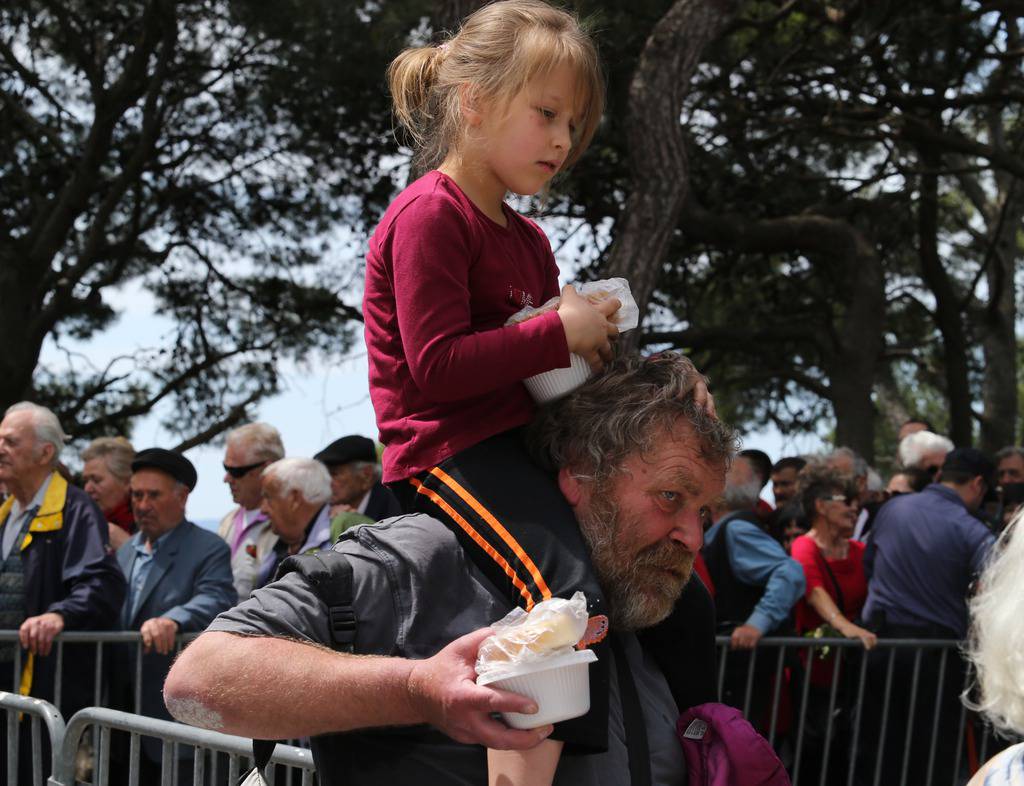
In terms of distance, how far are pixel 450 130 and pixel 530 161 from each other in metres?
0.19

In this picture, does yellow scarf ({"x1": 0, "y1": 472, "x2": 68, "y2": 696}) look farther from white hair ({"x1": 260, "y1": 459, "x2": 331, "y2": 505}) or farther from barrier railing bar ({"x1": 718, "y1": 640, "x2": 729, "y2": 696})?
barrier railing bar ({"x1": 718, "y1": 640, "x2": 729, "y2": 696})

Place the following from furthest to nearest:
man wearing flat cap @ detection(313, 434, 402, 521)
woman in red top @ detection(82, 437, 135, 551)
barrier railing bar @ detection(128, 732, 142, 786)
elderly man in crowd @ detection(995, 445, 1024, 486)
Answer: elderly man in crowd @ detection(995, 445, 1024, 486) < woman in red top @ detection(82, 437, 135, 551) < man wearing flat cap @ detection(313, 434, 402, 521) < barrier railing bar @ detection(128, 732, 142, 786)

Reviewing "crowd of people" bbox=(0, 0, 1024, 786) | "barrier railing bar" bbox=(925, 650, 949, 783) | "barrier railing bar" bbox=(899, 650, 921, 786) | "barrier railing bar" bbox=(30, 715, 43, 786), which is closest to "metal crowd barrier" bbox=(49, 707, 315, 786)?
"barrier railing bar" bbox=(30, 715, 43, 786)

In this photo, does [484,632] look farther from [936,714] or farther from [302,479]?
[936,714]

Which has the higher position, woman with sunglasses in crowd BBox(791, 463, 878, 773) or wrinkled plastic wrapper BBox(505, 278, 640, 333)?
wrinkled plastic wrapper BBox(505, 278, 640, 333)

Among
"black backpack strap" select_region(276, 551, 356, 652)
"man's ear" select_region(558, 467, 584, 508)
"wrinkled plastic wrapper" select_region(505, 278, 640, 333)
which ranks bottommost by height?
"black backpack strap" select_region(276, 551, 356, 652)

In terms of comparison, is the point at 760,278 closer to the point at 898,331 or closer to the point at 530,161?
the point at 898,331

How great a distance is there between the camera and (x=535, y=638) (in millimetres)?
1671

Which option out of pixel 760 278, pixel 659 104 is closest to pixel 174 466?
pixel 659 104

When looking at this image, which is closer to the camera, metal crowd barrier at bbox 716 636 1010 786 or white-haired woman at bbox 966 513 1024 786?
white-haired woman at bbox 966 513 1024 786

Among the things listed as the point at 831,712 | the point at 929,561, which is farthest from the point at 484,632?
the point at 929,561

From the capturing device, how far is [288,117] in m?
11.9

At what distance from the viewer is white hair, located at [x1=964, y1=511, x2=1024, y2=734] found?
2092 mm

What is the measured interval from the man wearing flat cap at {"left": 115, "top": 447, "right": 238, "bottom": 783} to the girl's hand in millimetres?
3478
